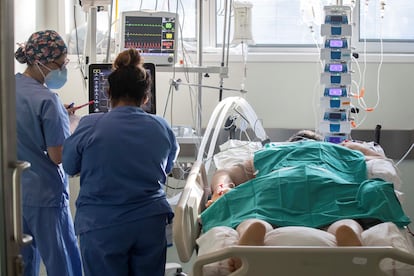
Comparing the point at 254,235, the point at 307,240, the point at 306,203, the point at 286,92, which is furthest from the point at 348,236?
the point at 286,92

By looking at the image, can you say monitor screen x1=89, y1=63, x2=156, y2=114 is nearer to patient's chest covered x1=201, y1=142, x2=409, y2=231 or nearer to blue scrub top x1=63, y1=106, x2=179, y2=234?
blue scrub top x1=63, y1=106, x2=179, y2=234

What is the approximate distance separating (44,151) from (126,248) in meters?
0.58

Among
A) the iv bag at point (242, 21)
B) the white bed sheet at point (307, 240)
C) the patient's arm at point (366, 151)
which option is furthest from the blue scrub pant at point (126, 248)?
the iv bag at point (242, 21)

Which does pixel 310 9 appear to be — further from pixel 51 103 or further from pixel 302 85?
pixel 51 103

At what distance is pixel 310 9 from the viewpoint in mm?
3834

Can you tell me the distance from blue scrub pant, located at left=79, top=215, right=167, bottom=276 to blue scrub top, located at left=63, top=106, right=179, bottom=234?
3 centimetres

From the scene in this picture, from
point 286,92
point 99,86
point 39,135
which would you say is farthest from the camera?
point 286,92

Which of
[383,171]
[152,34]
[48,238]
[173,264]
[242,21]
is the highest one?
[242,21]

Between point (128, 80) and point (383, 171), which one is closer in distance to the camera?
point (128, 80)

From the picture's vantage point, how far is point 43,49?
2.54m

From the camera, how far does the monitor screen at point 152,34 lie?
3.26 meters

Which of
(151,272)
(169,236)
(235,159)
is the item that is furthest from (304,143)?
(151,272)

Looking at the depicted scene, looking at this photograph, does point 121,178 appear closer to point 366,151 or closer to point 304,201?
point 304,201

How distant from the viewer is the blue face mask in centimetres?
257
